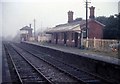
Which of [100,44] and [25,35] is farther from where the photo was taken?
[25,35]

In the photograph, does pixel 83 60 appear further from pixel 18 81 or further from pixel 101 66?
pixel 18 81

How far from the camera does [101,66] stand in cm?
1518

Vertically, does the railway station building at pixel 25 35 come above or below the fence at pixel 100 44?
above

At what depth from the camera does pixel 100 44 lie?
31828 millimetres

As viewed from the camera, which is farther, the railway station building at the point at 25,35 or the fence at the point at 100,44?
the railway station building at the point at 25,35

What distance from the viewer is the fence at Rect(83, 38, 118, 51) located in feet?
95.2

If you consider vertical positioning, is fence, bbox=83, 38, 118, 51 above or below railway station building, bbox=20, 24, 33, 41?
below

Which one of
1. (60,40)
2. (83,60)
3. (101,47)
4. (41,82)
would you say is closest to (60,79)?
(41,82)

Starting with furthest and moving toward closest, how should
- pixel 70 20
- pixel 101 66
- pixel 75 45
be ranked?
1. pixel 70 20
2. pixel 75 45
3. pixel 101 66

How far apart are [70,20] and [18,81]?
48.9 metres

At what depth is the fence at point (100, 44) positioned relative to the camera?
29022mm

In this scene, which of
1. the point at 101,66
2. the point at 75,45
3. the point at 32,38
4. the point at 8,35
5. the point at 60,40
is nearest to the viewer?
the point at 101,66

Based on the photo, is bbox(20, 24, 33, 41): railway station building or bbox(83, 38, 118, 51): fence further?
bbox(20, 24, 33, 41): railway station building

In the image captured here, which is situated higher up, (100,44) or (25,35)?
(25,35)
